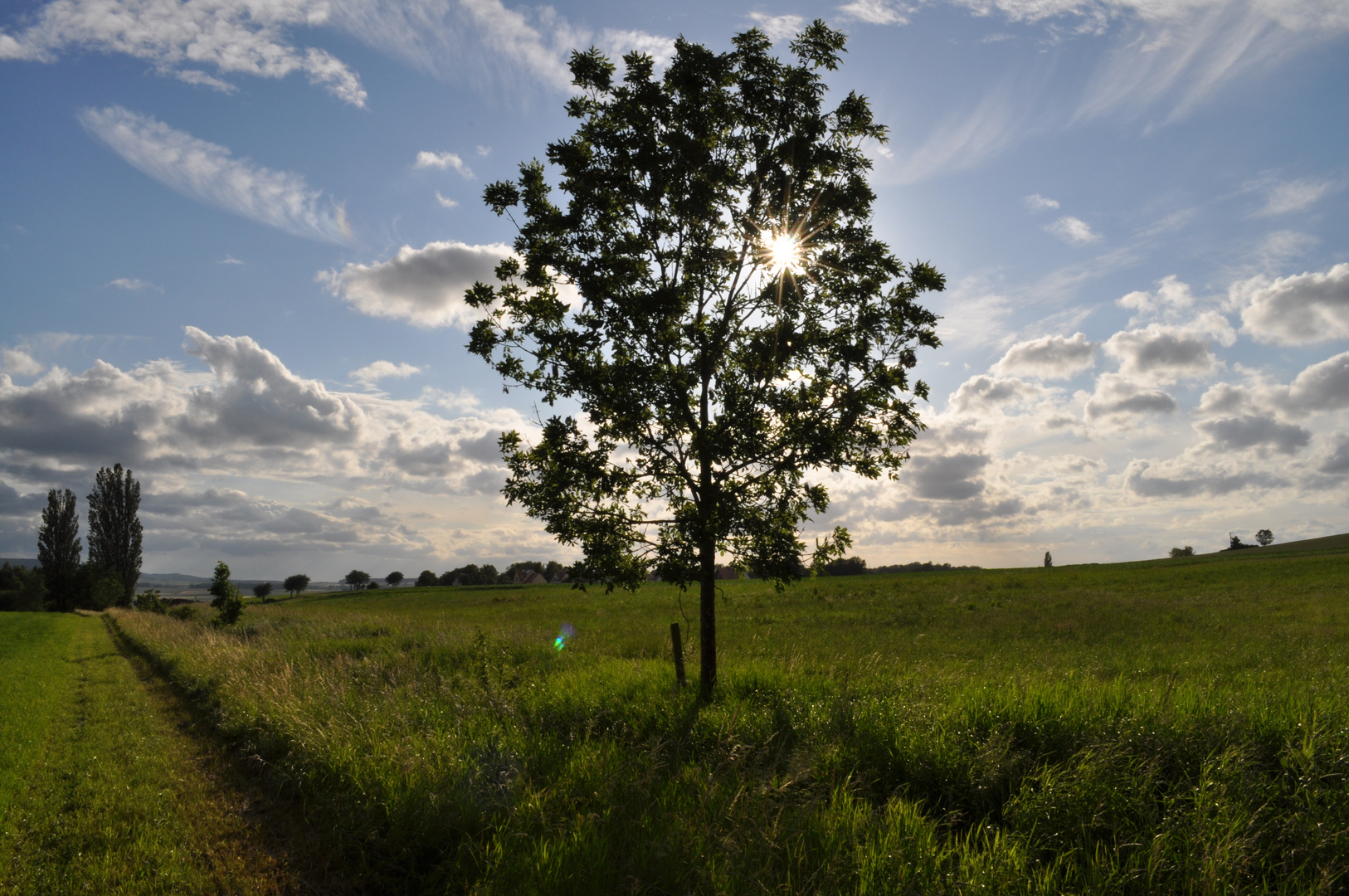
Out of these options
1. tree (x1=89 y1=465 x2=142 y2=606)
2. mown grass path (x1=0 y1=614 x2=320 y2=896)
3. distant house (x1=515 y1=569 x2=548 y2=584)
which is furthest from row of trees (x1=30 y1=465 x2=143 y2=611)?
mown grass path (x1=0 y1=614 x2=320 y2=896)

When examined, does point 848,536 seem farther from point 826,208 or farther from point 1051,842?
point 826,208

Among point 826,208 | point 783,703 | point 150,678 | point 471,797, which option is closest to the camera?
point 471,797

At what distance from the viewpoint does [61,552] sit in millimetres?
87125

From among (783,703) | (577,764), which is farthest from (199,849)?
(783,703)

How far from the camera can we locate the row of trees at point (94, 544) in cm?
8450

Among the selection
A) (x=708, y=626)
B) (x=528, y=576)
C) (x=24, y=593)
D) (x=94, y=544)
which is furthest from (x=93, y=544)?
(x=708, y=626)

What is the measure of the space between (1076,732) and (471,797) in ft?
21.4

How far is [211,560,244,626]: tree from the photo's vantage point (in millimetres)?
31484

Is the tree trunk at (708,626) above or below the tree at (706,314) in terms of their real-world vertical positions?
below

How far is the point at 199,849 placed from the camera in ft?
20.9

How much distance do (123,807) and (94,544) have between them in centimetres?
10634

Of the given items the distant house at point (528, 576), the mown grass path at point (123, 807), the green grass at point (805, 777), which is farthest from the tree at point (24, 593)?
the green grass at point (805, 777)

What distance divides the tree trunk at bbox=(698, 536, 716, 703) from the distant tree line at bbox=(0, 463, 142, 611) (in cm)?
10269

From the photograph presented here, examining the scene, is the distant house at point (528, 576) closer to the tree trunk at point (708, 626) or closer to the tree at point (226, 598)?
the tree at point (226, 598)
